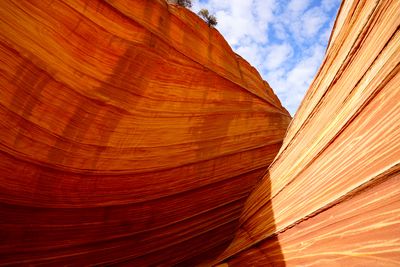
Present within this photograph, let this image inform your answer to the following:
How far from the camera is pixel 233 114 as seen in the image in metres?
1.59

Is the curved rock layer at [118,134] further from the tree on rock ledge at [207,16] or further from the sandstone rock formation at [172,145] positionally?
the tree on rock ledge at [207,16]

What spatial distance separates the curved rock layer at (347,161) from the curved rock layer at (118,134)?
0.39 meters

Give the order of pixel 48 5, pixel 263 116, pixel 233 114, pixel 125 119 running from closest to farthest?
pixel 48 5 → pixel 125 119 → pixel 233 114 → pixel 263 116

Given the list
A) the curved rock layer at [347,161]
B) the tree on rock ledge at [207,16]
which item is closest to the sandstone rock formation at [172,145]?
the curved rock layer at [347,161]

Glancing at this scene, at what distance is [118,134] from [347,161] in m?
0.83

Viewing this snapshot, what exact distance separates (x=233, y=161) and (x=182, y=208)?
1.26 feet

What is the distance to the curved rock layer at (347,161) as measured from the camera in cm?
72

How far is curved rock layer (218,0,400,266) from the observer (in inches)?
28.3

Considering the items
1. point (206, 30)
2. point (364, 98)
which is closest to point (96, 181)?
point (206, 30)

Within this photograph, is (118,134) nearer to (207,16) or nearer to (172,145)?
(172,145)

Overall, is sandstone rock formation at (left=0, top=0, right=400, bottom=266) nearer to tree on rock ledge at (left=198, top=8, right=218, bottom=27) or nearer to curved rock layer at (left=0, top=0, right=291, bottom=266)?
curved rock layer at (left=0, top=0, right=291, bottom=266)

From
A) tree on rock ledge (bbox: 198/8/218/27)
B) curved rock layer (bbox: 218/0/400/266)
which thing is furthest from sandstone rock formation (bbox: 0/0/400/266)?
tree on rock ledge (bbox: 198/8/218/27)

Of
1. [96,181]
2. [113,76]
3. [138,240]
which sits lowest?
[138,240]

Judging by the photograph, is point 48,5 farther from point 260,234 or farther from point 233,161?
point 260,234
